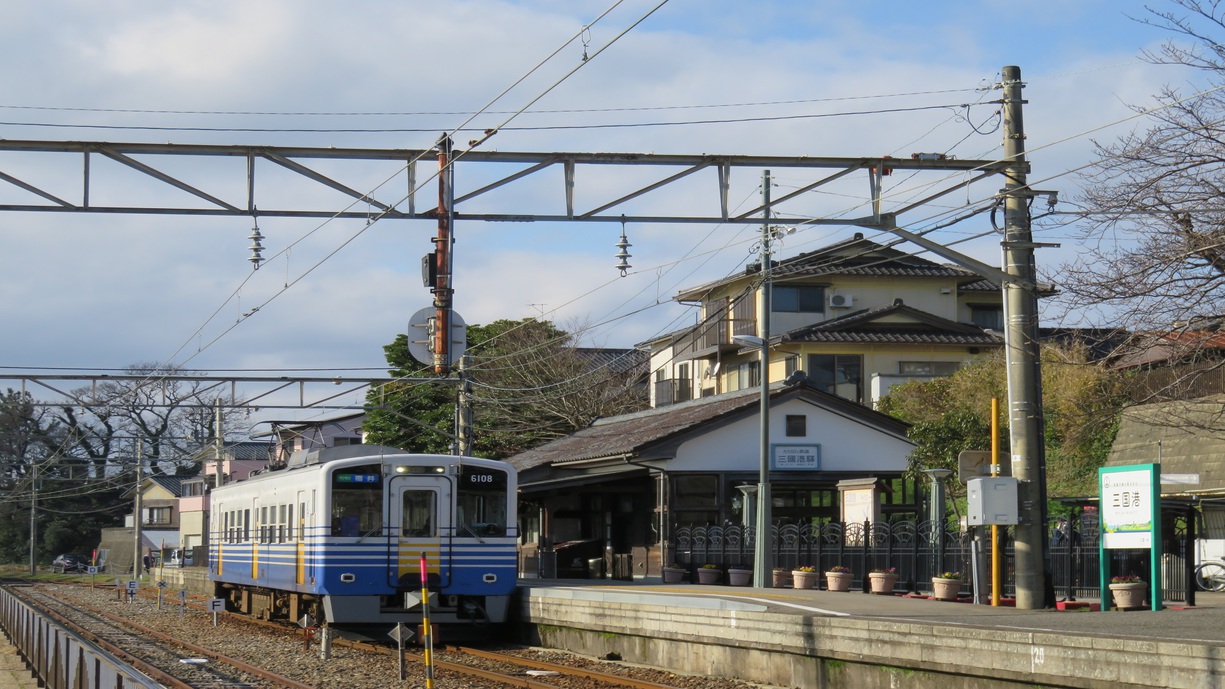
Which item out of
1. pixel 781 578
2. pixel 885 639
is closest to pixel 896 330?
pixel 781 578

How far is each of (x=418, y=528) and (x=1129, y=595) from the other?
8.99 metres

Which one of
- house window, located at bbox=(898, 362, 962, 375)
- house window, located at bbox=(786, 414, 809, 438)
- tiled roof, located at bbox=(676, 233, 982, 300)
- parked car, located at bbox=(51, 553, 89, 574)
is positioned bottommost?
parked car, located at bbox=(51, 553, 89, 574)

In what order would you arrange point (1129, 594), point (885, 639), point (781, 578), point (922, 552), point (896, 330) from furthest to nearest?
1. point (896, 330)
2. point (781, 578)
3. point (922, 552)
4. point (1129, 594)
5. point (885, 639)

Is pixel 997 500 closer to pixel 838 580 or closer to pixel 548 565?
pixel 838 580

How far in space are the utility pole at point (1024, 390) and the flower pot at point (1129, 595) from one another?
1.23 m

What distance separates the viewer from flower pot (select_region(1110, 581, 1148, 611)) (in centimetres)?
1506

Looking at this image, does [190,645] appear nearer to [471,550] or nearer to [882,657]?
[471,550]

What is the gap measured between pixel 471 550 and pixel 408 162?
6002mm

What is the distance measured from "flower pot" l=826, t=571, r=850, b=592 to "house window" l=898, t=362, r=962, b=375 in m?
23.5

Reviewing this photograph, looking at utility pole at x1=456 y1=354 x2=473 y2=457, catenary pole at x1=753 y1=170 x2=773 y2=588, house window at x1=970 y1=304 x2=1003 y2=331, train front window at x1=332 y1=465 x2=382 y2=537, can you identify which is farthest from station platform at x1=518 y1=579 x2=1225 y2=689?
house window at x1=970 y1=304 x2=1003 y2=331

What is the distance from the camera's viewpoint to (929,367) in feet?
146

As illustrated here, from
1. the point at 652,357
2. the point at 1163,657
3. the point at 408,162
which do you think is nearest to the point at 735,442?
the point at 408,162

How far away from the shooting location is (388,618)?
1866cm

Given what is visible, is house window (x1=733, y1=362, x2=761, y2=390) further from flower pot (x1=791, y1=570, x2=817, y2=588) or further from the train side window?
the train side window
